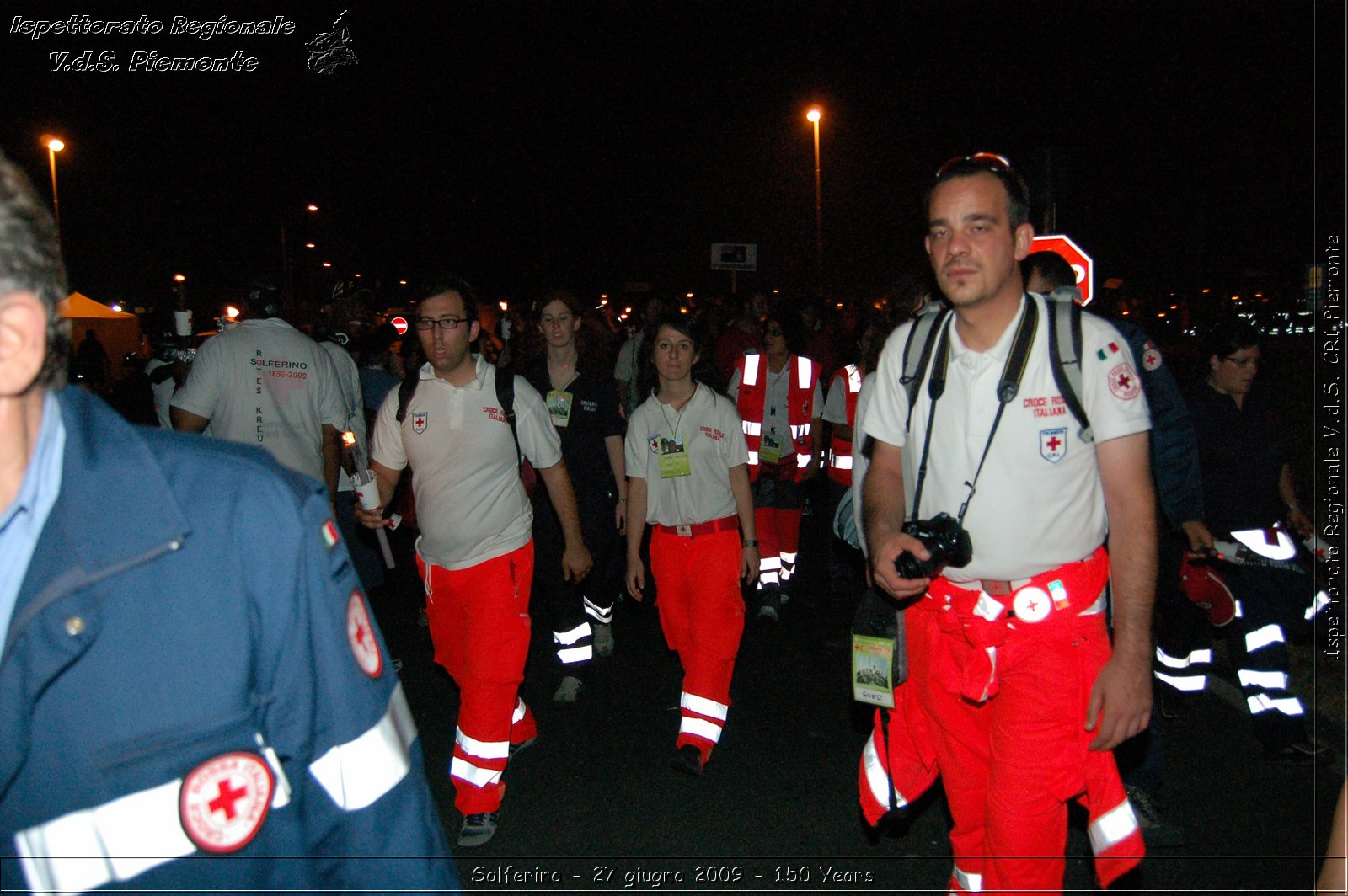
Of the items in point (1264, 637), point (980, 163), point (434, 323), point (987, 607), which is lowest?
point (1264, 637)

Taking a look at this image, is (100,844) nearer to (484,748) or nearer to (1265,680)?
(484,748)

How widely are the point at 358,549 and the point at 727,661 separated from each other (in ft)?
9.53

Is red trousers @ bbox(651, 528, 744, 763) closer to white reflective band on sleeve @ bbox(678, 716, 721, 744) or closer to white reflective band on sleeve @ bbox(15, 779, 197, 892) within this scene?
white reflective band on sleeve @ bbox(678, 716, 721, 744)

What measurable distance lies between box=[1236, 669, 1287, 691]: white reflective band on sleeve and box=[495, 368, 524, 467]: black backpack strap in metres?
4.01

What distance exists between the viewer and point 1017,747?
9.29 ft

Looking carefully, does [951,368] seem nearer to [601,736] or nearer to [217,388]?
[601,736]

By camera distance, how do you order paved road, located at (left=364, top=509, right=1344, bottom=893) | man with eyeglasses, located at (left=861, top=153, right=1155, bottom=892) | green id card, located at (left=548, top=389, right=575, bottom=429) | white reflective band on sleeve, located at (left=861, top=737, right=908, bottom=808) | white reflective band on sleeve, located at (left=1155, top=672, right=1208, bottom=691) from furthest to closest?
1. green id card, located at (left=548, top=389, right=575, bottom=429)
2. white reflective band on sleeve, located at (left=1155, top=672, right=1208, bottom=691)
3. paved road, located at (left=364, top=509, right=1344, bottom=893)
4. white reflective band on sleeve, located at (left=861, top=737, right=908, bottom=808)
5. man with eyeglasses, located at (left=861, top=153, right=1155, bottom=892)

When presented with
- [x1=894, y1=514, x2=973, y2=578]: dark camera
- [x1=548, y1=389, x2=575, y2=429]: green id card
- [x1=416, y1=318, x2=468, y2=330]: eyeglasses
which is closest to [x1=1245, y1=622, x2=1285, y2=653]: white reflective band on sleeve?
[x1=894, y1=514, x2=973, y2=578]: dark camera

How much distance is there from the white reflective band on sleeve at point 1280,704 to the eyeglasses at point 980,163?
137 inches

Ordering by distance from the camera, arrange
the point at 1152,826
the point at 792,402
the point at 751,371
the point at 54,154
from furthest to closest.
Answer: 1. the point at 54,154
2. the point at 751,371
3. the point at 792,402
4. the point at 1152,826

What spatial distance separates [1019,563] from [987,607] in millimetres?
175

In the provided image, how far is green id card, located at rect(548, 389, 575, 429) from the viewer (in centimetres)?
634

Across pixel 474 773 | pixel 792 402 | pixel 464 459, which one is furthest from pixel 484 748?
pixel 792 402

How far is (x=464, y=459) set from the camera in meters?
4.46
